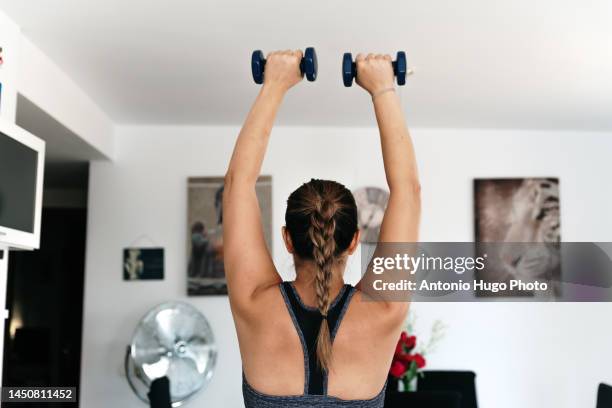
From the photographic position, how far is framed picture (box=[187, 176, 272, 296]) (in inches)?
169

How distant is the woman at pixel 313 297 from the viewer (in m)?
1.04

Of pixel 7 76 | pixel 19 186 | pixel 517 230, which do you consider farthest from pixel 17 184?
pixel 517 230

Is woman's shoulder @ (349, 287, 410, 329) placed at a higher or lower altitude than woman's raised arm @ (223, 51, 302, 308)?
lower

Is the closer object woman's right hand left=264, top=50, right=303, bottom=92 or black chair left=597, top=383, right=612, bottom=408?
woman's right hand left=264, top=50, right=303, bottom=92

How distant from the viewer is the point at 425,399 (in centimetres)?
282

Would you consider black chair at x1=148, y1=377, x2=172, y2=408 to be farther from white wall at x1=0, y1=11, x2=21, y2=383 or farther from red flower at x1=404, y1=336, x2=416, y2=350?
red flower at x1=404, y1=336, x2=416, y2=350

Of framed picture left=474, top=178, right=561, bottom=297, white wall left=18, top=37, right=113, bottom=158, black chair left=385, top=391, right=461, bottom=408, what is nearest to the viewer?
black chair left=385, top=391, right=461, bottom=408

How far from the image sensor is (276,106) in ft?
3.72

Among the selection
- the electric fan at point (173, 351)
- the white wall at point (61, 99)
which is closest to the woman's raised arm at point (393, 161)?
the white wall at point (61, 99)

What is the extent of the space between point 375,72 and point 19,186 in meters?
1.84

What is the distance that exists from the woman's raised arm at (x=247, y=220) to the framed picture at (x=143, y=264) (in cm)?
333

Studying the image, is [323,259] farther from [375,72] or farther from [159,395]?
[159,395]

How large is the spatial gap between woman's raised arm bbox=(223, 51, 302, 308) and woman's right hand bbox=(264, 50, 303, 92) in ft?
0.12

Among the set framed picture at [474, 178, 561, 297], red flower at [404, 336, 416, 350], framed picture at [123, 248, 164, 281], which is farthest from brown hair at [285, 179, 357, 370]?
framed picture at [474, 178, 561, 297]
